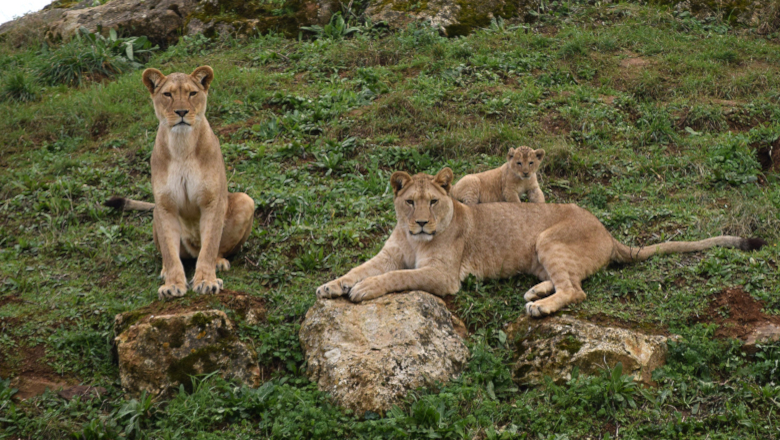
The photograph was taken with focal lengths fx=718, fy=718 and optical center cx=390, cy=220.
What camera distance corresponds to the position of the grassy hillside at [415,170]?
15.6ft

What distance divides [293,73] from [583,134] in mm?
4630

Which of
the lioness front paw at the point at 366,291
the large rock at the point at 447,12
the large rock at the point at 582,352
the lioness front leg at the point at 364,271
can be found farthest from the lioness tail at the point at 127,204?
the large rock at the point at 447,12

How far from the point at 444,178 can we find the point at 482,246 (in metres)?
0.72

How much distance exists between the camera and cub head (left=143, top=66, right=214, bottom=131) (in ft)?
19.9

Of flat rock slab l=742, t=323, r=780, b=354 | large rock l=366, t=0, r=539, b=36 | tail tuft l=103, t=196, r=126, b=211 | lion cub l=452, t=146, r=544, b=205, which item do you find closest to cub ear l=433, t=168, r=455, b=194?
lion cub l=452, t=146, r=544, b=205

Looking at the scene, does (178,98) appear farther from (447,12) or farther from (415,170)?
(447,12)

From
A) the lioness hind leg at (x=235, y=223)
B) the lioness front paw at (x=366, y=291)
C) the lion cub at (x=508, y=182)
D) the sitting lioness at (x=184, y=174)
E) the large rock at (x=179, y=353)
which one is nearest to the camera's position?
the large rock at (x=179, y=353)

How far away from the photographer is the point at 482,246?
6504 millimetres

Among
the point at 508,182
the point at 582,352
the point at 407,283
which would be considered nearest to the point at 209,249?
the point at 407,283

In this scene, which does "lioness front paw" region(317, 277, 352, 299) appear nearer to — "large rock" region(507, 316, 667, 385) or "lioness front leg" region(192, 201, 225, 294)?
"lioness front leg" region(192, 201, 225, 294)

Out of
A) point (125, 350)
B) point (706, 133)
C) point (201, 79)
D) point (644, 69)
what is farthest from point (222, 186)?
point (644, 69)

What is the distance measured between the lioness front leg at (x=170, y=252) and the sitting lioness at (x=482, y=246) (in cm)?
117

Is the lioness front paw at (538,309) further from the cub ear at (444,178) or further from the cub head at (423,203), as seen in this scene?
the cub ear at (444,178)

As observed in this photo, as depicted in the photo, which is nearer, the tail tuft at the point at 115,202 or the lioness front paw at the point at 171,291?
the lioness front paw at the point at 171,291
